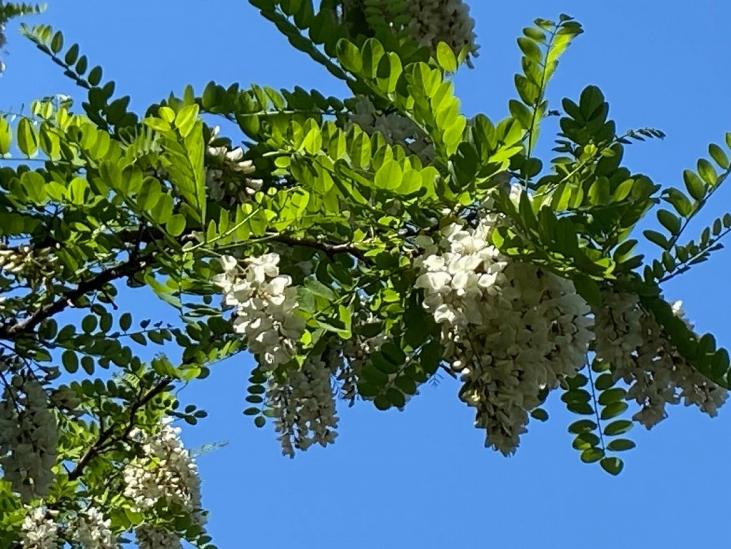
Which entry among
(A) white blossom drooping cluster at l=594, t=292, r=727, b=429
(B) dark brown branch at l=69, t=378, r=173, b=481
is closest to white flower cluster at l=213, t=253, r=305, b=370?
(A) white blossom drooping cluster at l=594, t=292, r=727, b=429

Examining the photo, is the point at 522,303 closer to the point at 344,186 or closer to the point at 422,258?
the point at 422,258

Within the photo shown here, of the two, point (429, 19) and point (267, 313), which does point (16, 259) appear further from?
point (429, 19)

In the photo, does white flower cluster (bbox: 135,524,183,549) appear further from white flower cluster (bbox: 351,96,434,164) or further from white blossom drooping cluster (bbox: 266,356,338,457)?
white flower cluster (bbox: 351,96,434,164)

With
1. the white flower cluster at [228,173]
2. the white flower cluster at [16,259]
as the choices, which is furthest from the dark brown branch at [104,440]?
the white flower cluster at [228,173]

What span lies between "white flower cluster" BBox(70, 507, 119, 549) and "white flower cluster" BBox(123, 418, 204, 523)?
0.35 feet

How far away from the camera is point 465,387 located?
1.00m

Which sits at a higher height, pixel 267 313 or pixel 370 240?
pixel 370 240

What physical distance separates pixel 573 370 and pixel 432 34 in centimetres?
75

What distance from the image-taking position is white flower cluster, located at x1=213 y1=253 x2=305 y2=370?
96cm

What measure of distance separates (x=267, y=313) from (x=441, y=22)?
75 cm

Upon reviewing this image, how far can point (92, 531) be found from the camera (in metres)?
2.24

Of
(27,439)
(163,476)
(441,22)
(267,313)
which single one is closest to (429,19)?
(441,22)

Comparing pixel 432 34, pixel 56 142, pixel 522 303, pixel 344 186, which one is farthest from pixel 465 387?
pixel 432 34

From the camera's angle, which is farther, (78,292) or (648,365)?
(78,292)
